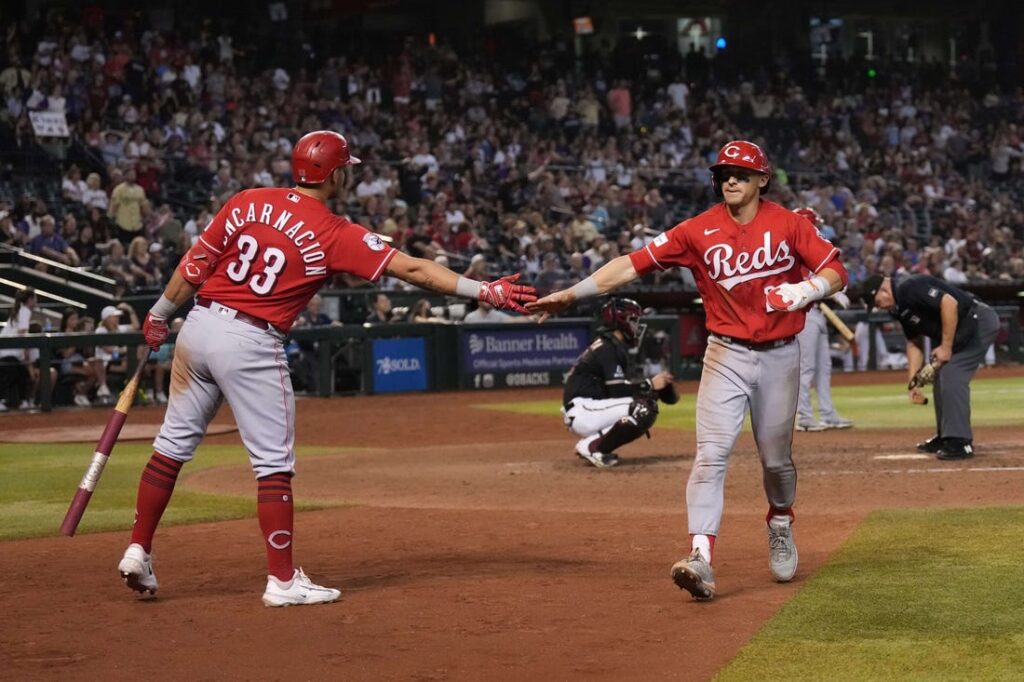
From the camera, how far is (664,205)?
31000mm

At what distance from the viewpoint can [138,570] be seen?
717 centimetres

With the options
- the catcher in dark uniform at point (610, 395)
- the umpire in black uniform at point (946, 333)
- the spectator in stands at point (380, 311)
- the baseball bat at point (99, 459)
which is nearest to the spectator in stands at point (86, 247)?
the spectator in stands at point (380, 311)

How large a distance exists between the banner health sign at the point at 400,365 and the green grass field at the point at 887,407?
85.6 inches

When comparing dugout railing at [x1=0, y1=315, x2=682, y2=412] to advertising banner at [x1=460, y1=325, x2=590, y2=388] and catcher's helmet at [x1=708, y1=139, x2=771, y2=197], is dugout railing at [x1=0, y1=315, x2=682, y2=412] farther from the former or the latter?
catcher's helmet at [x1=708, y1=139, x2=771, y2=197]

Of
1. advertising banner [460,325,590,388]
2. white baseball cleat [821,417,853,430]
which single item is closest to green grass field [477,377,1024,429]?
white baseball cleat [821,417,853,430]

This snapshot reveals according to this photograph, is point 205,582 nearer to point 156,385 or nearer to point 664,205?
point 156,385

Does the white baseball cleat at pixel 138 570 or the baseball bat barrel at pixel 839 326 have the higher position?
the baseball bat barrel at pixel 839 326

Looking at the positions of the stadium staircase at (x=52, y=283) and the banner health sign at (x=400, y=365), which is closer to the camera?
the stadium staircase at (x=52, y=283)

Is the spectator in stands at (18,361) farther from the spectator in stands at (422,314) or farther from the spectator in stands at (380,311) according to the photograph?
the spectator in stands at (422,314)

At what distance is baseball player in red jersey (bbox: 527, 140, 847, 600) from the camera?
24.1ft

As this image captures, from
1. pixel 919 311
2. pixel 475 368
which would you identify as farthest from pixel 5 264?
pixel 919 311

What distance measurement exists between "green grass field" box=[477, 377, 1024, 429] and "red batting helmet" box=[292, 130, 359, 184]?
10.8 meters

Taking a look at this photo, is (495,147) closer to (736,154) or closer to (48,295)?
(48,295)

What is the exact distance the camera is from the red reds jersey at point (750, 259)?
24.1 feet
